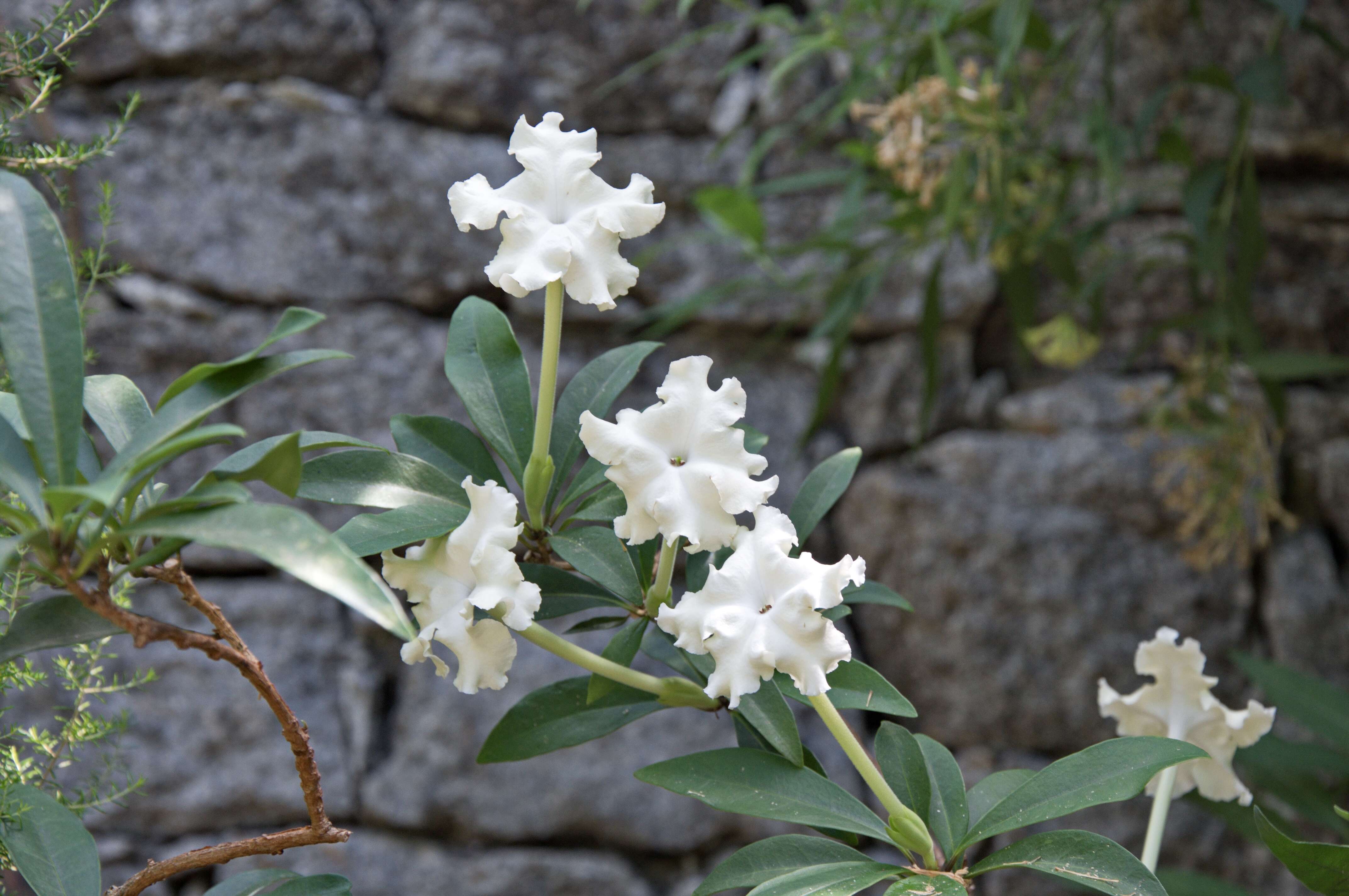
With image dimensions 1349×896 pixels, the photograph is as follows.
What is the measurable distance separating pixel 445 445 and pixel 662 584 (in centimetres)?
14

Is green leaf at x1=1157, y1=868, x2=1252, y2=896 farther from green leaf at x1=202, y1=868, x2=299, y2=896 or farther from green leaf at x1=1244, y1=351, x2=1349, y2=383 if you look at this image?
green leaf at x1=202, y1=868, x2=299, y2=896

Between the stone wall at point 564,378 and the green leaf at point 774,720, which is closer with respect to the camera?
the green leaf at point 774,720

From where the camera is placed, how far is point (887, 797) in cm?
43

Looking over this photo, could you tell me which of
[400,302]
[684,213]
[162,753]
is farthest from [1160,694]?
[162,753]

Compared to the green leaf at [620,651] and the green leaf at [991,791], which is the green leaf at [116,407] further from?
the green leaf at [991,791]

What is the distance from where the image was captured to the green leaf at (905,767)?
1.55 ft

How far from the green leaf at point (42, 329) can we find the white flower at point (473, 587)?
12cm

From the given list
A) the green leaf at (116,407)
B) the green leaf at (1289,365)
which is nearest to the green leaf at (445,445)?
the green leaf at (116,407)

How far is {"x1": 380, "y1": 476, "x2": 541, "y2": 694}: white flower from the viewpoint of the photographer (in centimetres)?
38

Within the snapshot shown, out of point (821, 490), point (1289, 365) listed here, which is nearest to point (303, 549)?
point (821, 490)

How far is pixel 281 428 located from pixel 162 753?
1.67 feet

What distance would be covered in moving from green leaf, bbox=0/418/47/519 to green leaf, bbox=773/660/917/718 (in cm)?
29

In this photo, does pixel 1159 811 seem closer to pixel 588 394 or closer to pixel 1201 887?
pixel 588 394

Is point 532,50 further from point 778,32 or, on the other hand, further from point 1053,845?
point 1053,845
